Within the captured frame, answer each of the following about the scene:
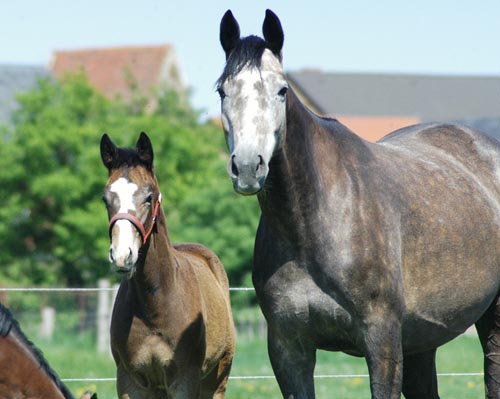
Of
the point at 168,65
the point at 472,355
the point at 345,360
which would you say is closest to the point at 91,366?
the point at 345,360

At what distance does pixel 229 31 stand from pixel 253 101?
447mm

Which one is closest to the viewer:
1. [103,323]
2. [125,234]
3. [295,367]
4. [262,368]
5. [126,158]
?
[295,367]

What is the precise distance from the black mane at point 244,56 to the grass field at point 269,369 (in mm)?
5294

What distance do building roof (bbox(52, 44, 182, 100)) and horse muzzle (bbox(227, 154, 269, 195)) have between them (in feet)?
157

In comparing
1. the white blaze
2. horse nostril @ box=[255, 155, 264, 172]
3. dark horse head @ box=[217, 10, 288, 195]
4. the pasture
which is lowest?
the pasture

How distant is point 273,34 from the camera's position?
14.6 feet

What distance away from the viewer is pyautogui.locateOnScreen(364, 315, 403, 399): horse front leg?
4442 mm

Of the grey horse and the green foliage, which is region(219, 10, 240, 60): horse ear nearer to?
the grey horse

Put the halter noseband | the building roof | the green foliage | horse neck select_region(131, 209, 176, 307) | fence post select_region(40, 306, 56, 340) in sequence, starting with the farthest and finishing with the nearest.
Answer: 1. the building roof
2. the green foliage
3. fence post select_region(40, 306, 56, 340)
4. horse neck select_region(131, 209, 176, 307)
5. the halter noseband

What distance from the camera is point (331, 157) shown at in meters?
4.75

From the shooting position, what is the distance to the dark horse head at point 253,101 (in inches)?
162

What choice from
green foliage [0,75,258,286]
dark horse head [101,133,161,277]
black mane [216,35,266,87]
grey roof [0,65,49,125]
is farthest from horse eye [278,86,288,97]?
grey roof [0,65,49,125]

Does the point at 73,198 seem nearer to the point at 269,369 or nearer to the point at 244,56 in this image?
the point at 269,369

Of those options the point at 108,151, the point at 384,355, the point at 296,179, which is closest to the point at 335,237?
the point at 296,179
